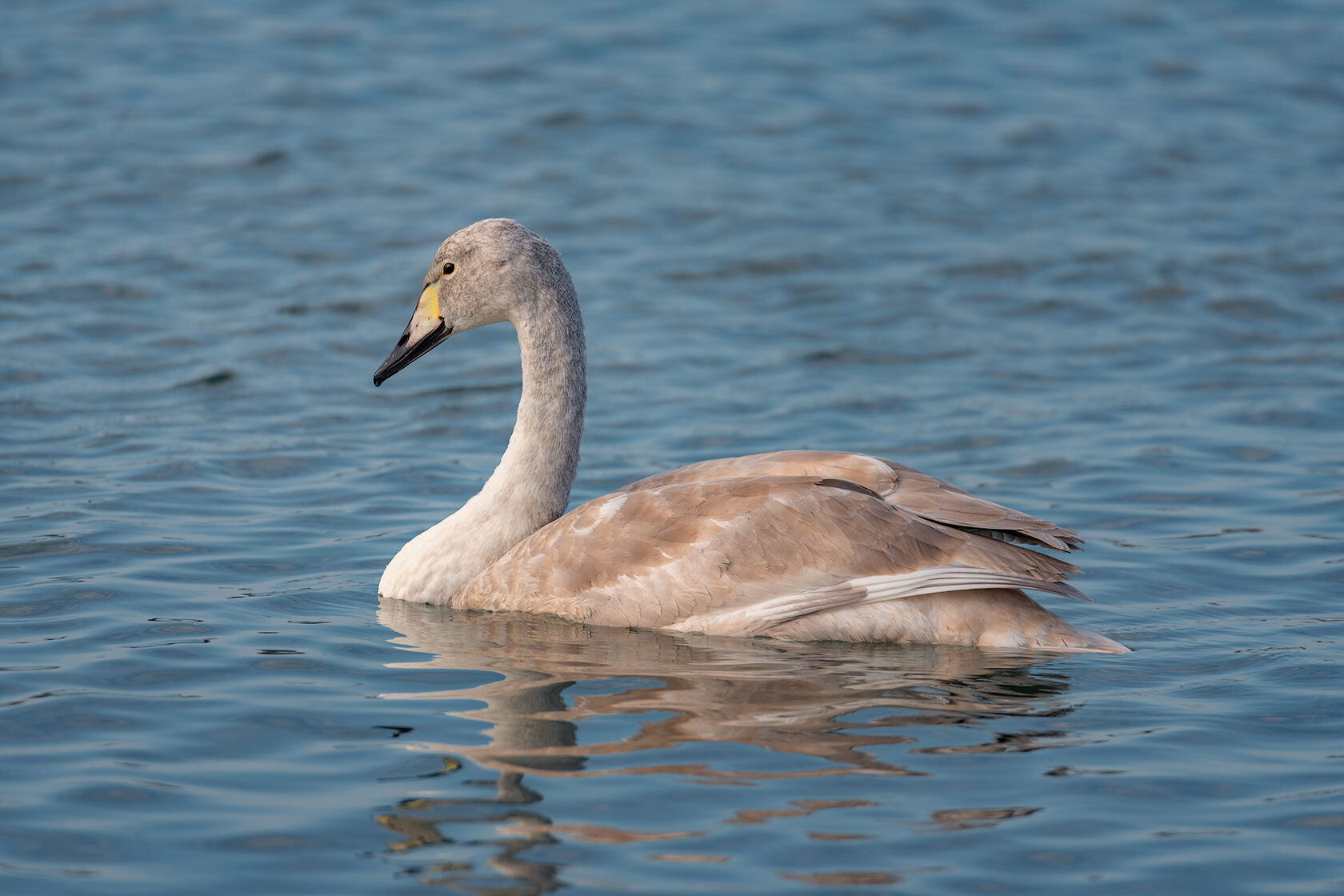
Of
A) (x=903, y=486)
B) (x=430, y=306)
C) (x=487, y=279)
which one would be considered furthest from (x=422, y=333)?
(x=903, y=486)

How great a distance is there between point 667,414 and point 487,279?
3646mm

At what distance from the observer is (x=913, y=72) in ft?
69.8

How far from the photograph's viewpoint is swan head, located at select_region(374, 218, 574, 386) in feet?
28.3

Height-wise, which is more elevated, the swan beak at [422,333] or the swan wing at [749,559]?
the swan beak at [422,333]

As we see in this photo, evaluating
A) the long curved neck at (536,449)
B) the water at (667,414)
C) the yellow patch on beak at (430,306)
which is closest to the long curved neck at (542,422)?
the long curved neck at (536,449)

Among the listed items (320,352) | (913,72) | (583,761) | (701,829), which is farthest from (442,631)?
→ (913,72)

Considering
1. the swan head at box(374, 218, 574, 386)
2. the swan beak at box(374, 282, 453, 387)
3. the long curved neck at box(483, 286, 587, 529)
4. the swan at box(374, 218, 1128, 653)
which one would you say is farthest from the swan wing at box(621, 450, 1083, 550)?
the swan beak at box(374, 282, 453, 387)

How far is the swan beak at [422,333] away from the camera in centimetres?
878

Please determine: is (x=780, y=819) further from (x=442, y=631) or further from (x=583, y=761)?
(x=442, y=631)

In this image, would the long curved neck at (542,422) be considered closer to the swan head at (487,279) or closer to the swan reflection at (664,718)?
the swan head at (487,279)

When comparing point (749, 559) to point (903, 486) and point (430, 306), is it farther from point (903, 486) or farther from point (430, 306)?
point (430, 306)

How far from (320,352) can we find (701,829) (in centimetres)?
875

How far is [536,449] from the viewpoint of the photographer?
8.70 meters

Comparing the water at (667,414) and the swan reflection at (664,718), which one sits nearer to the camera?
the swan reflection at (664,718)
